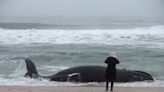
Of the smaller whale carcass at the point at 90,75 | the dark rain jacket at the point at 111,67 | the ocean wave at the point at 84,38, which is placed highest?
the ocean wave at the point at 84,38

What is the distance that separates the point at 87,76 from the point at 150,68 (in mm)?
5756

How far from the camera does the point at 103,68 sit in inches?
624

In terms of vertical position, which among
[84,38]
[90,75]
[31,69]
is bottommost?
[90,75]

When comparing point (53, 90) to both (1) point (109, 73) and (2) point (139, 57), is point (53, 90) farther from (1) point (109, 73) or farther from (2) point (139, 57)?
(2) point (139, 57)

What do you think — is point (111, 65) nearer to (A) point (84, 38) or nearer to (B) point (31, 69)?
(B) point (31, 69)

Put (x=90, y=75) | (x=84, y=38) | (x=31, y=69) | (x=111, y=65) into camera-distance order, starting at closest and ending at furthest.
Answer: (x=111, y=65) → (x=90, y=75) → (x=31, y=69) → (x=84, y=38)

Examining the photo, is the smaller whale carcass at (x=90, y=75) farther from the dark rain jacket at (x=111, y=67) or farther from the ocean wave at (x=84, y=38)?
the ocean wave at (x=84, y=38)

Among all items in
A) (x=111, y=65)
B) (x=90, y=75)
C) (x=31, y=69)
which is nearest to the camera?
(x=111, y=65)

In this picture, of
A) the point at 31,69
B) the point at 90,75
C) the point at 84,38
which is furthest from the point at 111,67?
the point at 84,38

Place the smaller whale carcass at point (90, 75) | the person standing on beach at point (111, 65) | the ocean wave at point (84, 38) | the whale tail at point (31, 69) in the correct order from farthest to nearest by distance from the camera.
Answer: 1. the ocean wave at point (84, 38)
2. the whale tail at point (31, 69)
3. the smaller whale carcass at point (90, 75)
4. the person standing on beach at point (111, 65)

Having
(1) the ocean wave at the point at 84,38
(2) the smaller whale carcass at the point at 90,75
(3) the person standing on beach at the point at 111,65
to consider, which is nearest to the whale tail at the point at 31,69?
(2) the smaller whale carcass at the point at 90,75

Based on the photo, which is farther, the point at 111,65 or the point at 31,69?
the point at 31,69

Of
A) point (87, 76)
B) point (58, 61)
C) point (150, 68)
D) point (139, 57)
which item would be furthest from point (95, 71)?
point (139, 57)

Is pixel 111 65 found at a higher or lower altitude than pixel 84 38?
lower
